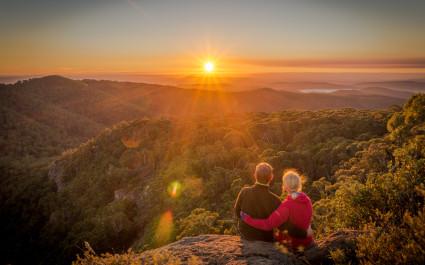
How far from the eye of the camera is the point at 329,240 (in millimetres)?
7566

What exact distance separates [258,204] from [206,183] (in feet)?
103

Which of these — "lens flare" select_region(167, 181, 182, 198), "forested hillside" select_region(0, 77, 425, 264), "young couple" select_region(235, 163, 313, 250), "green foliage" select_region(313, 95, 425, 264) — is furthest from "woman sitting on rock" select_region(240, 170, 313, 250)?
"lens flare" select_region(167, 181, 182, 198)

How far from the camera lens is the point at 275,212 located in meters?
7.67

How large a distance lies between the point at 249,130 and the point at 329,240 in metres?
51.8

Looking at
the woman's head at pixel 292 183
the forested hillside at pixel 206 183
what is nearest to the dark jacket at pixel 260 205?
the woman's head at pixel 292 183

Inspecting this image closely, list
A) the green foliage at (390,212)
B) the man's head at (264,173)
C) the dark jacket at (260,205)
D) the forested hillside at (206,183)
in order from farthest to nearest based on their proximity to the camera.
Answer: the forested hillside at (206,183), the dark jacket at (260,205), the man's head at (264,173), the green foliage at (390,212)

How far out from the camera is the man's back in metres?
7.95

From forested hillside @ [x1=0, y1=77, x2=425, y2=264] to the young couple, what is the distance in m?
1.12

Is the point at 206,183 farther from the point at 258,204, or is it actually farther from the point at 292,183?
the point at 292,183

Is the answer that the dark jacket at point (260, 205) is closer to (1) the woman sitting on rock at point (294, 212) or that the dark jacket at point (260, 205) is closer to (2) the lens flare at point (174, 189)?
(1) the woman sitting on rock at point (294, 212)

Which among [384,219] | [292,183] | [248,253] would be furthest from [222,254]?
[384,219]

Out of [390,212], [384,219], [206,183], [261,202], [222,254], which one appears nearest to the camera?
[384,219]

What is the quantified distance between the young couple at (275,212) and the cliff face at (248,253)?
0.28m

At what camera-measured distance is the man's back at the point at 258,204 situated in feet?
26.1
